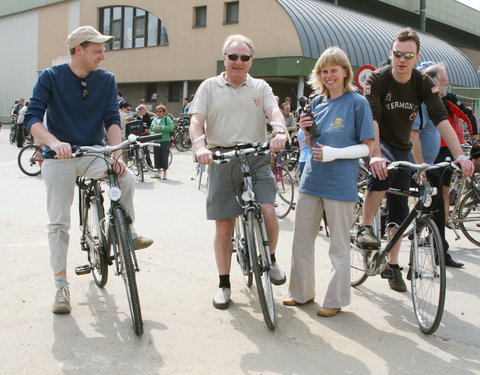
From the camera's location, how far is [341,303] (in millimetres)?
4168

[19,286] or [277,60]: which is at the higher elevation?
[277,60]

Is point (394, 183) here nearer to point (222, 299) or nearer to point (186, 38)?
point (222, 299)

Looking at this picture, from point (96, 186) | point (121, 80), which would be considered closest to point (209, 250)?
point (96, 186)

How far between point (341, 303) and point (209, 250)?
224 cm

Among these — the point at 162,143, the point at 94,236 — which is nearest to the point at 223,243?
the point at 94,236

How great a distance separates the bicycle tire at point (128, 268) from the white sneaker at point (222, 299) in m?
0.78

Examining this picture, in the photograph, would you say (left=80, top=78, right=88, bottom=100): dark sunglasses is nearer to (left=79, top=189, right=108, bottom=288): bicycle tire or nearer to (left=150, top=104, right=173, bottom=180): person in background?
(left=79, top=189, right=108, bottom=288): bicycle tire

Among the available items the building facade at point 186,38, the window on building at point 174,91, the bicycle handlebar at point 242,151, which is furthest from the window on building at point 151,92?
the bicycle handlebar at point 242,151

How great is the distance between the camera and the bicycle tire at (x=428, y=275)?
377 cm

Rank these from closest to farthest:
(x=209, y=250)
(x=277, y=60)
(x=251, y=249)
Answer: (x=251, y=249) < (x=209, y=250) < (x=277, y=60)

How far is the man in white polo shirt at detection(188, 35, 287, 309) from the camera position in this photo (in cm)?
426

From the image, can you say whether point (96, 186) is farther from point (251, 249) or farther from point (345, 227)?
point (345, 227)

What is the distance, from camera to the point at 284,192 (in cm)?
890

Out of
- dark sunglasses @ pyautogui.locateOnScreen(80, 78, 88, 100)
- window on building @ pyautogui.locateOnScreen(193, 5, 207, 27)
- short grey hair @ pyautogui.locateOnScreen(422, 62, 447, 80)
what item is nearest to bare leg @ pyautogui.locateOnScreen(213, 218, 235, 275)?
dark sunglasses @ pyautogui.locateOnScreen(80, 78, 88, 100)
